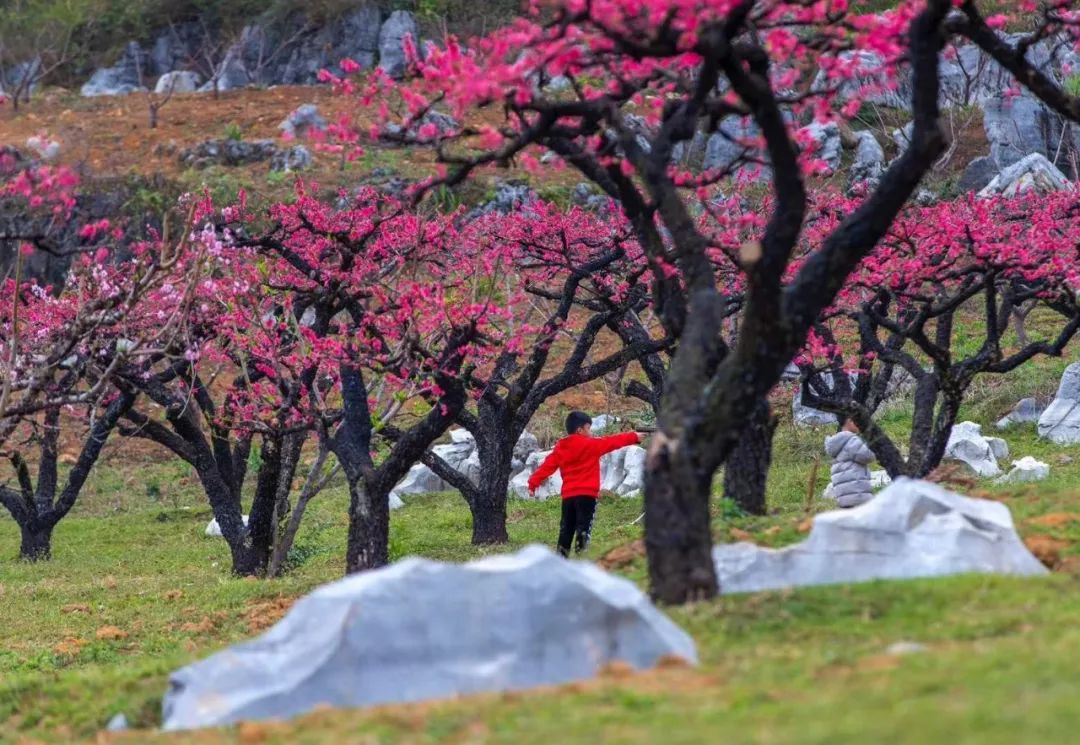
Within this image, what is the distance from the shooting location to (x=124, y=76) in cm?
5747

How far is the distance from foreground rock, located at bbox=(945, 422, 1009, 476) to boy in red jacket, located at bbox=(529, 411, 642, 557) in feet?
27.4

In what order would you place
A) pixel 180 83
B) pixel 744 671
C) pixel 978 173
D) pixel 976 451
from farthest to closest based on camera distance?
pixel 180 83 < pixel 978 173 < pixel 976 451 < pixel 744 671

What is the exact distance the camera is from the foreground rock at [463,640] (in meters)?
7.37

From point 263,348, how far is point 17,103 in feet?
129

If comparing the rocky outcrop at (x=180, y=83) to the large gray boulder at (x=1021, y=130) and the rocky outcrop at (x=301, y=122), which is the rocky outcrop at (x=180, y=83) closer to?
the rocky outcrop at (x=301, y=122)

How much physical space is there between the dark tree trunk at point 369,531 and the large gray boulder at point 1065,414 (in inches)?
533

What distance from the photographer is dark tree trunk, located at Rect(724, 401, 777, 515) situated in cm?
1282

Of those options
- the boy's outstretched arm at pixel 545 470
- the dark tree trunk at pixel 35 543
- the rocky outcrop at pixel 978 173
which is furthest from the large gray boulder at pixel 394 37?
the boy's outstretched arm at pixel 545 470

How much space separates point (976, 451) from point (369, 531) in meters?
11.5

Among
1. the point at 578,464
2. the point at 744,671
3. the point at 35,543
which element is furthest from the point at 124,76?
the point at 744,671

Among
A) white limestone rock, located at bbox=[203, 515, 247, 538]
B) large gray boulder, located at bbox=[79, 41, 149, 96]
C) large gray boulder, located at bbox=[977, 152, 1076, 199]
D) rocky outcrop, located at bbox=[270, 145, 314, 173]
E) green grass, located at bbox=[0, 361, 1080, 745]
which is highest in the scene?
large gray boulder, located at bbox=[79, 41, 149, 96]

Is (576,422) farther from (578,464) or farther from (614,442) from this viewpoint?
(614,442)

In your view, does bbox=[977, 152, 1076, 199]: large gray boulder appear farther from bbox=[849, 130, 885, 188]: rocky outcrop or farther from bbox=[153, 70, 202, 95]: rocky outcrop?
bbox=[153, 70, 202, 95]: rocky outcrop

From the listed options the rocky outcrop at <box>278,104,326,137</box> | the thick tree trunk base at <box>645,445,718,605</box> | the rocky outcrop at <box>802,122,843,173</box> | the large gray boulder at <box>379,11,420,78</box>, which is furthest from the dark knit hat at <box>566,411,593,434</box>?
the large gray boulder at <box>379,11,420,78</box>
